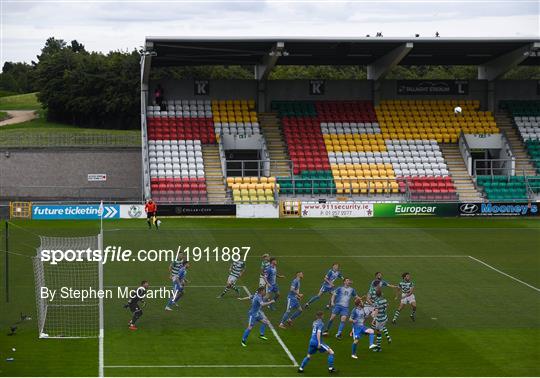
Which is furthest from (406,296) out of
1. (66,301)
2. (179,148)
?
(179,148)

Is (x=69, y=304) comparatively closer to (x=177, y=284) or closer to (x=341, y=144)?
(x=177, y=284)

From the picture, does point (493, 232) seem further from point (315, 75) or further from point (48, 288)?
point (315, 75)

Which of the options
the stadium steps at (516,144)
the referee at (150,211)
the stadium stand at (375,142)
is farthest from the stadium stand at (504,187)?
the referee at (150,211)

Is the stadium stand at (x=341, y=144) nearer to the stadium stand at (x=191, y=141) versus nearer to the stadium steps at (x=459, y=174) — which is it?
the stadium stand at (x=191, y=141)

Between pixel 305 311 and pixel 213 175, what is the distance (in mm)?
29316

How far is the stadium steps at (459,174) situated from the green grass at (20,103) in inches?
2525

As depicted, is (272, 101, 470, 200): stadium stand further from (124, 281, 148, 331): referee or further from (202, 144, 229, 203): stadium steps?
(124, 281, 148, 331): referee

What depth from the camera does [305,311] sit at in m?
32.8

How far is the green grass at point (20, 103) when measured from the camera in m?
118

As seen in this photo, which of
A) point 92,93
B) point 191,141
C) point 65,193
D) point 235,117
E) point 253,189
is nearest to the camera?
point 253,189

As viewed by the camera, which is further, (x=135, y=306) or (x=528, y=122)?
(x=528, y=122)

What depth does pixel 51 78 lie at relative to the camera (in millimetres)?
105688

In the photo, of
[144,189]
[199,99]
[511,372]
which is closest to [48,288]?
[511,372]

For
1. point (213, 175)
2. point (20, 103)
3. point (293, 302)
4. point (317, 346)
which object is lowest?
point (317, 346)
